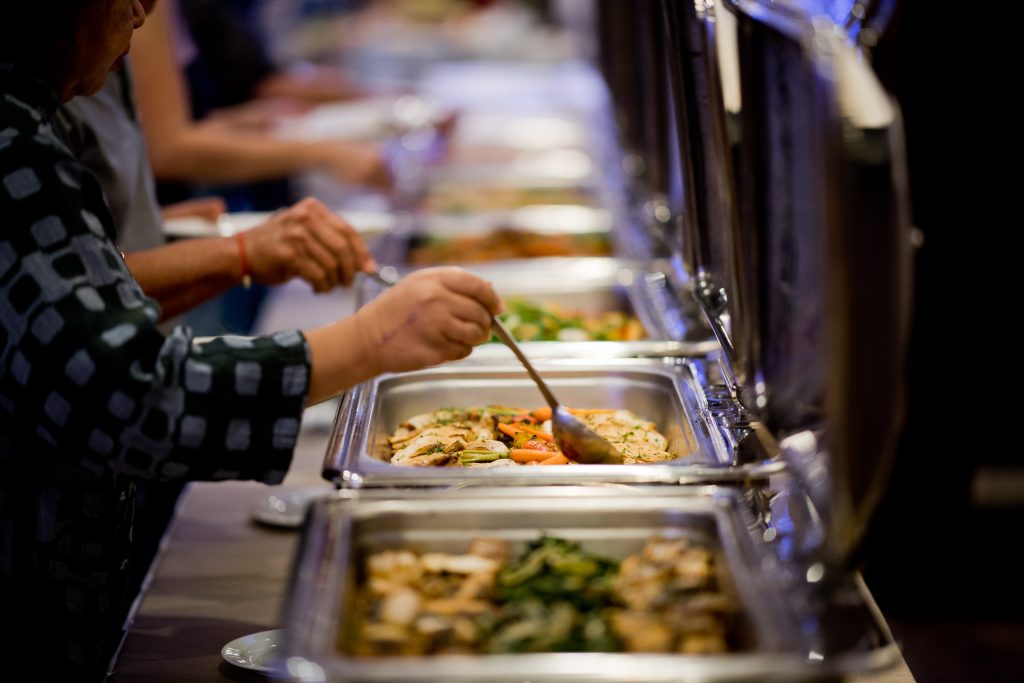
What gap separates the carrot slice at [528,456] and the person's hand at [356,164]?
82.4 inches

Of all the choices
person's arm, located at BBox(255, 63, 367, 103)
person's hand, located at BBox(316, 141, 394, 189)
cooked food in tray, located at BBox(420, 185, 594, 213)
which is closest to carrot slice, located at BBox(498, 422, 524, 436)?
cooked food in tray, located at BBox(420, 185, 594, 213)

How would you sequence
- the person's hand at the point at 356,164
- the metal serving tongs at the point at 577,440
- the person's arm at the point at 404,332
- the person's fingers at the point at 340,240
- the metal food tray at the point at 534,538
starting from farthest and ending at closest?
1. the person's hand at the point at 356,164
2. the person's fingers at the point at 340,240
3. the metal serving tongs at the point at 577,440
4. the person's arm at the point at 404,332
5. the metal food tray at the point at 534,538

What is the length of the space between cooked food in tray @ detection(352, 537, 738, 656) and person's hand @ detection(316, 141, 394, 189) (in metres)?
2.41

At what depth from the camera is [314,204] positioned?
1.76 m

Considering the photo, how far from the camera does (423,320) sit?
1224mm

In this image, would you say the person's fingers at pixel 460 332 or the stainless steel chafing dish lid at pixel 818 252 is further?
the person's fingers at pixel 460 332

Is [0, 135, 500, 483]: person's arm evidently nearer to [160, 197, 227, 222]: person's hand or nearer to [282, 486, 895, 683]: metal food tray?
[282, 486, 895, 683]: metal food tray

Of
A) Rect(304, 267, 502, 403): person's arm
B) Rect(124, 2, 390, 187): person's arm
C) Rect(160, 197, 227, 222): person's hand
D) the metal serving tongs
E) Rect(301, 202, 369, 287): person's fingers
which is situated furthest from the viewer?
Rect(124, 2, 390, 187): person's arm

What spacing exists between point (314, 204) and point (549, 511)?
77 centimetres

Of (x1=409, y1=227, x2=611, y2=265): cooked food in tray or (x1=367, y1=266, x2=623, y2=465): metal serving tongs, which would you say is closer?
(x1=367, y1=266, x2=623, y2=465): metal serving tongs

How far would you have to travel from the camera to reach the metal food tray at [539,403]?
4.28 feet

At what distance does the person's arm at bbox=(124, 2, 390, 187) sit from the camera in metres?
2.85

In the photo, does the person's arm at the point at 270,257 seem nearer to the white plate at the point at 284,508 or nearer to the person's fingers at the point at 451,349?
the white plate at the point at 284,508

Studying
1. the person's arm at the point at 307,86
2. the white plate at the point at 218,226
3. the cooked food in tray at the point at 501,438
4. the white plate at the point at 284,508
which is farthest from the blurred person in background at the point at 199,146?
the cooked food in tray at the point at 501,438
